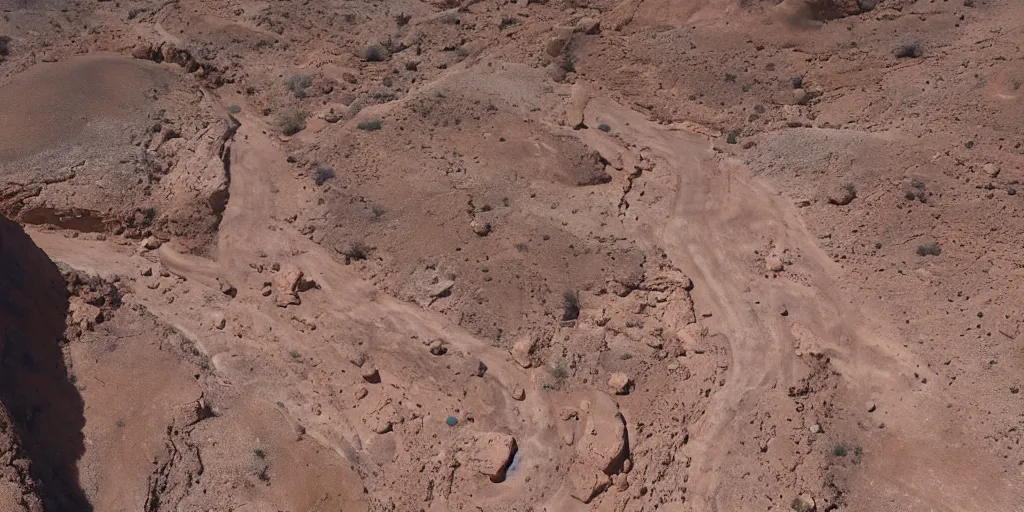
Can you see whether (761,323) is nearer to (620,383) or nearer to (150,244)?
(620,383)

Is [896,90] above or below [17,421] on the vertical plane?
below

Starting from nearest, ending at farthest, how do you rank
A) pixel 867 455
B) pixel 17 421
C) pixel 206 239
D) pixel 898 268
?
pixel 17 421 → pixel 867 455 → pixel 898 268 → pixel 206 239

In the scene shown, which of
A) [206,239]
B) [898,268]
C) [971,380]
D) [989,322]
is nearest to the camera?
[971,380]

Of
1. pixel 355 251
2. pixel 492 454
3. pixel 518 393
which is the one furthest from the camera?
pixel 355 251

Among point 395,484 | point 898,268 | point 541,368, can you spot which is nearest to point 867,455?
point 898,268

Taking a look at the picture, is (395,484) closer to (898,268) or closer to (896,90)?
(898,268)

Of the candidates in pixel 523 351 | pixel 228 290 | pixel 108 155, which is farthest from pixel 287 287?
pixel 108 155

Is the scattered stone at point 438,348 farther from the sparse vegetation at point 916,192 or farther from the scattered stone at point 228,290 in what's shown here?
the sparse vegetation at point 916,192
